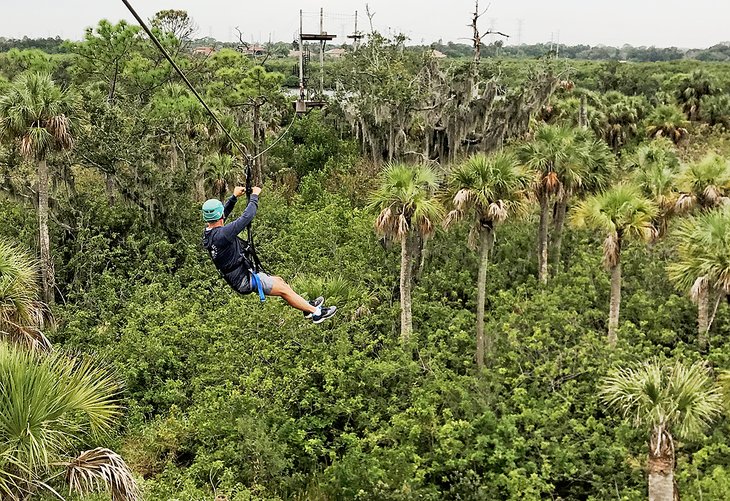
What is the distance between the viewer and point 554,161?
17516 millimetres

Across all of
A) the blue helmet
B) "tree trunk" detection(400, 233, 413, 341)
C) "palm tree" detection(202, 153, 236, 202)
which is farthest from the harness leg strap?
"palm tree" detection(202, 153, 236, 202)

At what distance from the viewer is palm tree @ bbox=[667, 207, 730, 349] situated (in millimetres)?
13320

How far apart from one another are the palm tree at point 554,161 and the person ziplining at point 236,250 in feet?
34.1

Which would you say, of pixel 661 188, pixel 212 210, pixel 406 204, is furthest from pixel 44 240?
pixel 661 188

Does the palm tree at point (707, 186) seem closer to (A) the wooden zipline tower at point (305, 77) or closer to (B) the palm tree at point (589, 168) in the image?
(B) the palm tree at point (589, 168)

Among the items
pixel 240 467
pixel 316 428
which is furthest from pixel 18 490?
pixel 316 428

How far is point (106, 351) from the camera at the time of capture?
591 inches

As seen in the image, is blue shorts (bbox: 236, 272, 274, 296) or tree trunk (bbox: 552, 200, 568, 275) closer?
blue shorts (bbox: 236, 272, 274, 296)

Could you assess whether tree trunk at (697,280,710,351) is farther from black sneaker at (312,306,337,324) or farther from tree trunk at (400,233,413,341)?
black sneaker at (312,306,337,324)

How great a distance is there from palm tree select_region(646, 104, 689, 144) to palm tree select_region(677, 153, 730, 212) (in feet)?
63.5

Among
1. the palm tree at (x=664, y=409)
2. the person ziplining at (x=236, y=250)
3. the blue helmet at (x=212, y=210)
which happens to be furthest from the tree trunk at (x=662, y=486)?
the blue helmet at (x=212, y=210)

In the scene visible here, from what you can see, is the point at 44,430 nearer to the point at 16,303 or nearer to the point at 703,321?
the point at 16,303

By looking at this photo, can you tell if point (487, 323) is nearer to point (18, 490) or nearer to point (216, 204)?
point (216, 204)

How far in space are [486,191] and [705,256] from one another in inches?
187
